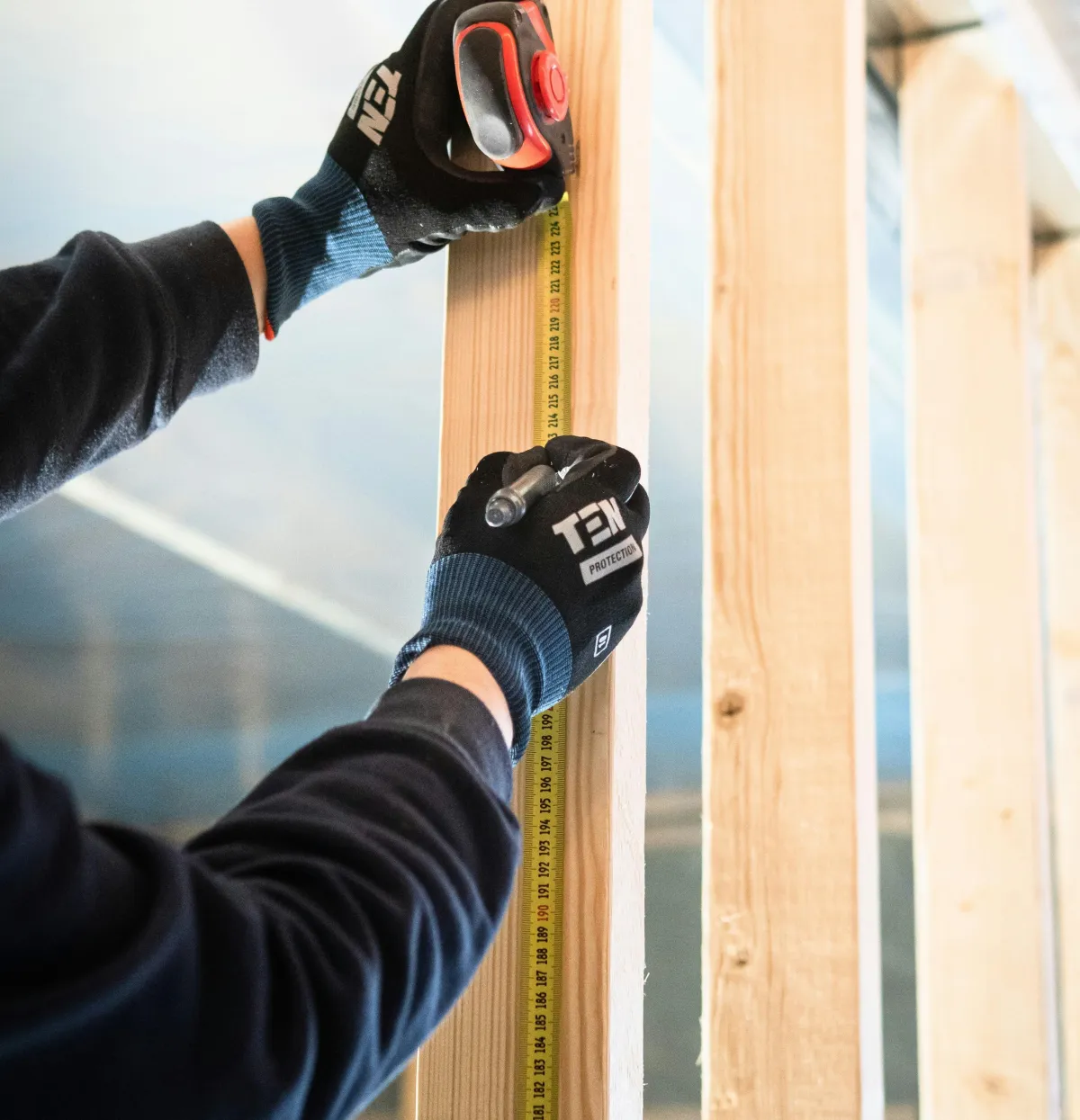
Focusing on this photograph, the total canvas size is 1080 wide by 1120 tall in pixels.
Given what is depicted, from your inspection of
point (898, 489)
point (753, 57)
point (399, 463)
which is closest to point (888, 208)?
point (898, 489)

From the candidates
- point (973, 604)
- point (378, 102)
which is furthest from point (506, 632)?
point (973, 604)

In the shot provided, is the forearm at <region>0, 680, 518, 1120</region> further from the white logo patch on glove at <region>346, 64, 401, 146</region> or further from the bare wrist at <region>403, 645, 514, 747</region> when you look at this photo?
the white logo patch on glove at <region>346, 64, 401, 146</region>

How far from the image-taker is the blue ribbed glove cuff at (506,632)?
86 cm

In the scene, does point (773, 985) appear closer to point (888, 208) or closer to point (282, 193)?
point (282, 193)

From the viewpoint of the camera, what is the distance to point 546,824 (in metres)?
0.99

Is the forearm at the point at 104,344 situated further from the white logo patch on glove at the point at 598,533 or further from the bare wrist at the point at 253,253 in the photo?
the white logo patch on glove at the point at 598,533

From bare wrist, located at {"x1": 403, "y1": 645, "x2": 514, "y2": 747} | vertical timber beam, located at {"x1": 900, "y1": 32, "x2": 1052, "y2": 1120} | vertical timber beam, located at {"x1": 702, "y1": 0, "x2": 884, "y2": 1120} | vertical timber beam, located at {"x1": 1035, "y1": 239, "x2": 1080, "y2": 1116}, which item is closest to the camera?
bare wrist, located at {"x1": 403, "y1": 645, "x2": 514, "y2": 747}

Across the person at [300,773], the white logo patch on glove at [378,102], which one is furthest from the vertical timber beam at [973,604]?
the white logo patch on glove at [378,102]

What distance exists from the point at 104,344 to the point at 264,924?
59cm

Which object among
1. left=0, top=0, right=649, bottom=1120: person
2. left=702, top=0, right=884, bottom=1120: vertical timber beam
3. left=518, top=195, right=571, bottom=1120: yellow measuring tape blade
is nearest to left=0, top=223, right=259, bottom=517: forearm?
left=0, top=0, right=649, bottom=1120: person

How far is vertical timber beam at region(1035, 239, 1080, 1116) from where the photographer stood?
8.59 ft

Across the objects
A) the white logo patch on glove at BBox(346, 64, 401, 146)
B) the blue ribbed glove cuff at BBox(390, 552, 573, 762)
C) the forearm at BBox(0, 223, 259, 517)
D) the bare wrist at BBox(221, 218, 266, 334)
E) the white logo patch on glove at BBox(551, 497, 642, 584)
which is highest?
the white logo patch on glove at BBox(346, 64, 401, 146)

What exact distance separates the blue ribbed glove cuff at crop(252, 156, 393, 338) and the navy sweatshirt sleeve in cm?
31

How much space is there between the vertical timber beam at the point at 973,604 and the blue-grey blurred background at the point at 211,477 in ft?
3.44
